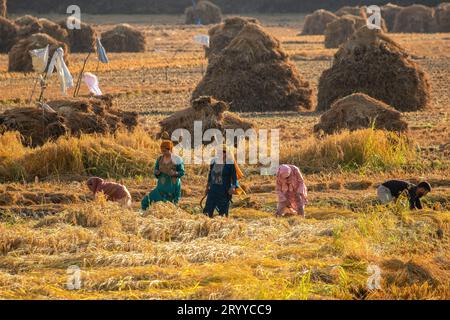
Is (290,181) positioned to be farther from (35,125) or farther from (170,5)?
(170,5)

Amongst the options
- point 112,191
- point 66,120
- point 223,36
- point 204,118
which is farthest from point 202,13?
point 112,191

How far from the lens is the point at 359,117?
21.0 meters

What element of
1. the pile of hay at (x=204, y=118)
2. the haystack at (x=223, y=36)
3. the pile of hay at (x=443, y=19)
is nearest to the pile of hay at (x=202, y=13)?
the pile of hay at (x=443, y=19)

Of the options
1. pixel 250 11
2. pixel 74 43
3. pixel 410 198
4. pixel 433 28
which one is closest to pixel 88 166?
pixel 410 198

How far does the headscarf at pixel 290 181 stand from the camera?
13742 mm

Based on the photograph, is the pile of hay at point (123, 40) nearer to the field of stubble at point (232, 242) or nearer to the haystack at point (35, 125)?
the haystack at point (35, 125)

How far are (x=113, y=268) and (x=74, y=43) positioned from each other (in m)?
39.7

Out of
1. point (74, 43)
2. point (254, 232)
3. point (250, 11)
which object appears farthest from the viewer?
point (250, 11)

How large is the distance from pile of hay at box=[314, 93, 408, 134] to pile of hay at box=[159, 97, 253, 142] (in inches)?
59.8

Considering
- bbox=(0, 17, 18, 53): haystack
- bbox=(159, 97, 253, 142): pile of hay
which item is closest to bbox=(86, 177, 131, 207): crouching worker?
bbox=(159, 97, 253, 142): pile of hay

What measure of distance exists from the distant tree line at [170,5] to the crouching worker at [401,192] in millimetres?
66301

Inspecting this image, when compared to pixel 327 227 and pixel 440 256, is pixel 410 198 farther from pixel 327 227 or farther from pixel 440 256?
pixel 440 256

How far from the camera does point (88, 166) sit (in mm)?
17391

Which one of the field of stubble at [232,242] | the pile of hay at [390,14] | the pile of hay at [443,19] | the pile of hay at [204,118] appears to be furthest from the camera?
the pile of hay at [390,14]
